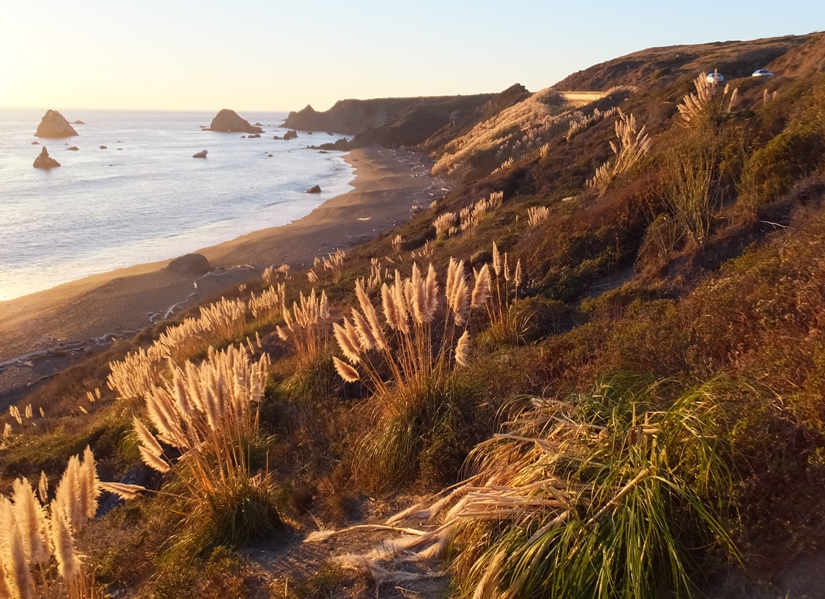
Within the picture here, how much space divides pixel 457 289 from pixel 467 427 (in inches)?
45.8

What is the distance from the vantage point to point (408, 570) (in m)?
3.71

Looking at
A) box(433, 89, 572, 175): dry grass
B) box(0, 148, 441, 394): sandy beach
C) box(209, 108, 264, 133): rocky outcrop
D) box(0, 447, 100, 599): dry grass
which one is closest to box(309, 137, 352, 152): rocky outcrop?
box(433, 89, 572, 175): dry grass

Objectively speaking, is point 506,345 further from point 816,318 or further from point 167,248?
point 167,248

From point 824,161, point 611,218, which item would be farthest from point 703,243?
point 611,218

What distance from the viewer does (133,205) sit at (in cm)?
4188

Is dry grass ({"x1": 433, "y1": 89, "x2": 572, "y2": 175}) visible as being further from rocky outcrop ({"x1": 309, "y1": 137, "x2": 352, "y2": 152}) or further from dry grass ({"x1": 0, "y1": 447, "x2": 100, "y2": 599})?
dry grass ({"x1": 0, "y1": 447, "x2": 100, "y2": 599})

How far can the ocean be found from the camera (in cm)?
2908

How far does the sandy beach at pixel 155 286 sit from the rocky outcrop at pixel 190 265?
0.34 metres

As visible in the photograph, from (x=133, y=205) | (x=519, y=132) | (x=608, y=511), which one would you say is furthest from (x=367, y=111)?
(x=608, y=511)

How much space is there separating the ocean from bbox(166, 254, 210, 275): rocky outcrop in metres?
4.04

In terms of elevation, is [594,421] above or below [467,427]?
above

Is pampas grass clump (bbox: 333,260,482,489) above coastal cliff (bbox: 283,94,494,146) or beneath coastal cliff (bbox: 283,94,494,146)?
beneath

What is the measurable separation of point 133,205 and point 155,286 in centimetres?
2175

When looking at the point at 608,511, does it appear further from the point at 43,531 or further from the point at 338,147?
the point at 338,147
